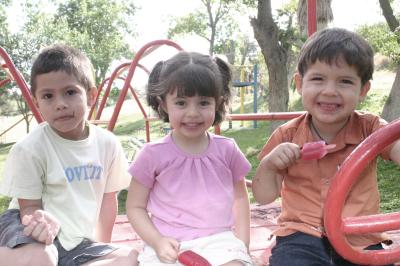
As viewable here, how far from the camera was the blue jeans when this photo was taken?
4.83 feet

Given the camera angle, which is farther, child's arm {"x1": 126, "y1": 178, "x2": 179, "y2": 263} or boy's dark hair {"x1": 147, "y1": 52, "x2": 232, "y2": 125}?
boy's dark hair {"x1": 147, "y1": 52, "x2": 232, "y2": 125}

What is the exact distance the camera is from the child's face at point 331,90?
4.77ft

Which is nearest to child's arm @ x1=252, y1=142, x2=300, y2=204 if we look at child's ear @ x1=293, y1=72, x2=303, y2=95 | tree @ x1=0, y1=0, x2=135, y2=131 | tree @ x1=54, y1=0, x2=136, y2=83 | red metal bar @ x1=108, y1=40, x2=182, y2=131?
→ child's ear @ x1=293, y1=72, x2=303, y2=95

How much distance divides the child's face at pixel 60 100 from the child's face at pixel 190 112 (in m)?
0.31

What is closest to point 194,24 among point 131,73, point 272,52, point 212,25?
point 212,25

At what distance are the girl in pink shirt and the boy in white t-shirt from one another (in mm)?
173

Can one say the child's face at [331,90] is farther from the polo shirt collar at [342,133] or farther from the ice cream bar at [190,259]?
the ice cream bar at [190,259]

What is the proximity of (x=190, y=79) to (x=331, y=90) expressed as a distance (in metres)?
0.43

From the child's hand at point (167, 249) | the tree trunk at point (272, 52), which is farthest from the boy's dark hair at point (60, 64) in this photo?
the tree trunk at point (272, 52)

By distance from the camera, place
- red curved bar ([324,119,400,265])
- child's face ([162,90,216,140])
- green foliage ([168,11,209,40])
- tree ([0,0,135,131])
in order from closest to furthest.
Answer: red curved bar ([324,119,400,265]), child's face ([162,90,216,140]), tree ([0,0,135,131]), green foliage ([168,11,209,40])

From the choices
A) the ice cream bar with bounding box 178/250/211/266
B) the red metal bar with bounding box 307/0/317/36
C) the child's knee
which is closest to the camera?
the ice cream bar with bounding box 178/250/211/266

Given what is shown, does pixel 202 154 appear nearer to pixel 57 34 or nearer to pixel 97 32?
pixel 57 34

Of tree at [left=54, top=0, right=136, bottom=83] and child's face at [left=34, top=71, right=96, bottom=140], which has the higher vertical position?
tree at [left=54, top=0, right=136, bottom=83]

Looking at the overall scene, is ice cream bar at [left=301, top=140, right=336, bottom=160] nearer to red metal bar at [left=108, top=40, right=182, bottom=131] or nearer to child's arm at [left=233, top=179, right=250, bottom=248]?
child's arm at [left=233, top=179, right=250, bottom=248]
